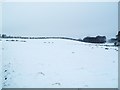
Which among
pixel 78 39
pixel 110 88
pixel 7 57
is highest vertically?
pixel 78 39

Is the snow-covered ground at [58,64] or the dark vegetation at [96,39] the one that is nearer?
the snow-covered ground at [58,64]

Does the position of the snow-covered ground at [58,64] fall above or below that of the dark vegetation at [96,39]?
below

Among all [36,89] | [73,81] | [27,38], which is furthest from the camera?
[27,38]

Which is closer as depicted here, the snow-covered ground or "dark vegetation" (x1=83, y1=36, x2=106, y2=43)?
the snow-covered ground

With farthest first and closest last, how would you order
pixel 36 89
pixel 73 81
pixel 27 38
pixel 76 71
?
pixel 27 38
pixel 76 71
pixel 73 81
pixel 36 89

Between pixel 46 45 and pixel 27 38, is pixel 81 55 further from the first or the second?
pixel 27 38

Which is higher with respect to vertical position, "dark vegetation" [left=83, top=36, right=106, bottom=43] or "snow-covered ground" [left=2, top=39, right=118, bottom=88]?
"dark vegetation" [left=83, top=36, right=106, bottom=43]

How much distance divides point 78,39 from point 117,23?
36.3 inches

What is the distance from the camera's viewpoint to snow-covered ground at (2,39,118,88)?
437 cm

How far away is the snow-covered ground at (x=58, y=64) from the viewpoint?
14.3 ft

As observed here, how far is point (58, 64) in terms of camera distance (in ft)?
16.7

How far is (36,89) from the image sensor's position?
4.07m

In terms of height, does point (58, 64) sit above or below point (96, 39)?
below

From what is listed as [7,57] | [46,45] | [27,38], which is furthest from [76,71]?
[7,57]
